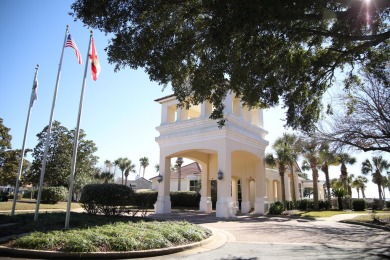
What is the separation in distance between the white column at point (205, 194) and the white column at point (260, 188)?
13.1 feet

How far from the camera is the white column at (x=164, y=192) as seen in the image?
2211 centimetres

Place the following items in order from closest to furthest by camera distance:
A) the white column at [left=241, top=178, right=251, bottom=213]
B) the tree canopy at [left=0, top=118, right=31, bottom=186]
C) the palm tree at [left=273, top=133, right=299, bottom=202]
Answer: the white column at [left=241, top=178, right=251, bottom=213], the palm tree at [left=273, top=133, right=299, bottom=202], the tree canopy at [left=0, top=118, right=31, bottom=186]

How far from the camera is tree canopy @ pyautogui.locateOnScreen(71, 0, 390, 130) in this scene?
8.20 metres

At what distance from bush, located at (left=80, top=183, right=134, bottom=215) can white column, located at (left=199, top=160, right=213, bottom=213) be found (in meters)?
12.4

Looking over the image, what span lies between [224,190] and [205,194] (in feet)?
21.3

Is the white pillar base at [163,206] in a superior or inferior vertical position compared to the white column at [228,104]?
inferior

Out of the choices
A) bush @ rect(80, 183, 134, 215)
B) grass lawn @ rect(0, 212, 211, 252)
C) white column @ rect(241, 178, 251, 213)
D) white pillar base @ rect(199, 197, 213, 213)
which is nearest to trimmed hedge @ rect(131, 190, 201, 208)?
white pillar base @ rect(199, 197, 213, 213)

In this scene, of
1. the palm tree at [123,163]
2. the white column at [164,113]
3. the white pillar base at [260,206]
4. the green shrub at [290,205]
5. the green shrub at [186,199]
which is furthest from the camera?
the palm tree at [123,163]

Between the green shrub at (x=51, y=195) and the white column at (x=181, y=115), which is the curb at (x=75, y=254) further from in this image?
the green shrub at (x=51, y=195)

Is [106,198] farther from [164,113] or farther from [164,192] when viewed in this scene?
[164,113]

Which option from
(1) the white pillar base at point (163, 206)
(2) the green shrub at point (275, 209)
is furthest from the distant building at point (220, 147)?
(2) the green shrub at point (275, 209)

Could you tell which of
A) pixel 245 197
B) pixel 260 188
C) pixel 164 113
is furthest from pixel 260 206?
pixel 164 113

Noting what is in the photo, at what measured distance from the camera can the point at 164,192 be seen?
73.9 feet

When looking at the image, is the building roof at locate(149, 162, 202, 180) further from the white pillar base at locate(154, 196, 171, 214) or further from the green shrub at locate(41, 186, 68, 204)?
the white pillar base at locate(154, 196, 171, 214)
